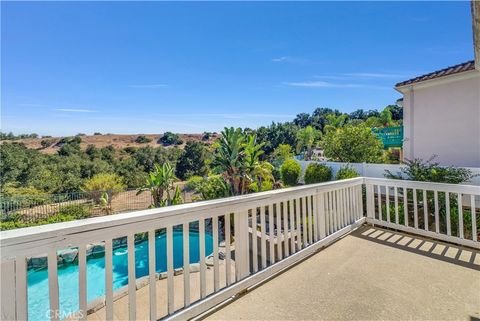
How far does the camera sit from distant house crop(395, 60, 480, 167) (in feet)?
25.7

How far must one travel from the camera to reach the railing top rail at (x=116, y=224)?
45.9 inches

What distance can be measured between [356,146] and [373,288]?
31.3 ft

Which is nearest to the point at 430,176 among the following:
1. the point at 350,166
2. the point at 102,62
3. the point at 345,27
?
the point at 350,166

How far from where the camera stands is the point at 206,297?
1.97 meters

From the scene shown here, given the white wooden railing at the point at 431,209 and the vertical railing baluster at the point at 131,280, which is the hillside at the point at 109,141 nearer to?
the white wooden railing at the point at 431,209

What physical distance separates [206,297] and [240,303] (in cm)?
31

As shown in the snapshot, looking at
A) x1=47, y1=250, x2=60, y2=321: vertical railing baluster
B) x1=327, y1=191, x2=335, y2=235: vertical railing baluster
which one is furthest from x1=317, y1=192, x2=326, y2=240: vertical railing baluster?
x1=47, y1=250, x2=60, y2=321: vertical railing baluster

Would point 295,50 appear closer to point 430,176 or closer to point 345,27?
point 345,27

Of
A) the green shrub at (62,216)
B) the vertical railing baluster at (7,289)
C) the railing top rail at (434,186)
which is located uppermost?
the railing top rail at (434,186)

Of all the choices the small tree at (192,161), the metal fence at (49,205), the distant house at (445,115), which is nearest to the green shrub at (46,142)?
the small tree at (192,161)

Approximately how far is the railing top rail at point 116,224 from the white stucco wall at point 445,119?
360 inches

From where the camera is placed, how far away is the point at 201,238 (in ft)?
6.38

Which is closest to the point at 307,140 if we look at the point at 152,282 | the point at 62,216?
the point at 62,216

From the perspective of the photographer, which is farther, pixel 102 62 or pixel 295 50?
pixel 102 62
